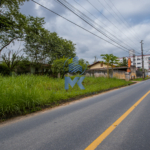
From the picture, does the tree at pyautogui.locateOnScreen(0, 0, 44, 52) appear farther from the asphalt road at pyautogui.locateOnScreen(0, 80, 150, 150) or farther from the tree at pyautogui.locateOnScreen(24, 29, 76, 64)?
the asphalt road at pyautogui.locateOnScreen(0, 80, 150, 150)

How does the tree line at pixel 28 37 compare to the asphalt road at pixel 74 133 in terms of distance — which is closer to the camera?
the asphalt road at pixel 74 133

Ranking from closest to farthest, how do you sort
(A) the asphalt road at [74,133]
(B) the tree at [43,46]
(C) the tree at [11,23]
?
(A) the asphalt road at [74,133] < (C) the tree at [11,23] < (B) the tree at [43,46]

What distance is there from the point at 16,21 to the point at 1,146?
16.0 metres

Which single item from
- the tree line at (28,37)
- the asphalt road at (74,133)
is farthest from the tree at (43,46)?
the asphalt road at (74,133)

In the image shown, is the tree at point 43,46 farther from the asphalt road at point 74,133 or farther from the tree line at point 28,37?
the asphalt road at point 74,133

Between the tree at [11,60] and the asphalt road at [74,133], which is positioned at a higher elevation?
the tree at [11,60]

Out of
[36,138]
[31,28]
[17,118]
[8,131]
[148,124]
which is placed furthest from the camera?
[31,28]

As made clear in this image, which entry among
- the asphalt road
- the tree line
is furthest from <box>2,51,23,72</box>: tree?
the asphalt road

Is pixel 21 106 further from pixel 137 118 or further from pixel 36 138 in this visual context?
pixel 137 118

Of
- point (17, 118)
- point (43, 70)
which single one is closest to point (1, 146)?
point (17, 118)

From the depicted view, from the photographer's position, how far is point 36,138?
105 inches

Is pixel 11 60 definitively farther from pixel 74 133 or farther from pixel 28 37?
pixel 74 133

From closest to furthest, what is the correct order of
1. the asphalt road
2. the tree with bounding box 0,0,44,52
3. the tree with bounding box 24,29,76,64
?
the asphalt road, the tree with bounding box 0,0,44,52, the tree with bounding box 24,29,76,64

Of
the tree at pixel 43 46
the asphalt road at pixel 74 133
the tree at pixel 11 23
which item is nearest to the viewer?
the asphalt road at pixel 74 133
